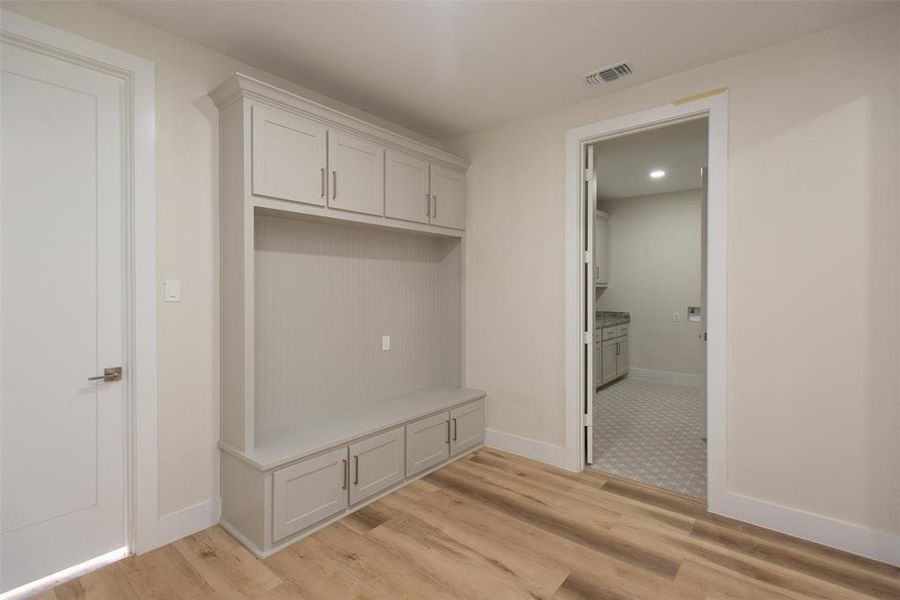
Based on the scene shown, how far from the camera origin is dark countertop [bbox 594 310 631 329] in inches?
226

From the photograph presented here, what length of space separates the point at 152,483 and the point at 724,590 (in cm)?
280

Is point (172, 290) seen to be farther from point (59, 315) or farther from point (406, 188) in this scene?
point (406, 188)

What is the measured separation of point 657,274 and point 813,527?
454 cm

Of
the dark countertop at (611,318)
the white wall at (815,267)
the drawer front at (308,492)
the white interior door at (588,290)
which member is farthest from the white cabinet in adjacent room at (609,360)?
the drawer front at (308,492)

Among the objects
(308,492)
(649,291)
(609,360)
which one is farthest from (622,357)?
(308,492)

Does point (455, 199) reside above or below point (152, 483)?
above

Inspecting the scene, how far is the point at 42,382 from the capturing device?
1.93m

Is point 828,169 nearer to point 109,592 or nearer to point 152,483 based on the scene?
point 152,483

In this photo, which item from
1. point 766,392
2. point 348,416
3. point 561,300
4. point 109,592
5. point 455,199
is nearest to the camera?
point 109,592

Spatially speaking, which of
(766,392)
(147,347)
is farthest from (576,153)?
(147,347)

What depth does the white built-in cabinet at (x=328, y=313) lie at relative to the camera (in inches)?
88.8

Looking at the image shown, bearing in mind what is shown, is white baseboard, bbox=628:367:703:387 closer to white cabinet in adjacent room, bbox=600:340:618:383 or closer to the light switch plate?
white cabinet in adjacent room, bbox=600:340:618:383

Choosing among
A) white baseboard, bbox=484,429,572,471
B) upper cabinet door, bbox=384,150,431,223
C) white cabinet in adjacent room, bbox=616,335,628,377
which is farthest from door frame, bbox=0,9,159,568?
white cabinet in adjacent room, bbox=616,335,628,377

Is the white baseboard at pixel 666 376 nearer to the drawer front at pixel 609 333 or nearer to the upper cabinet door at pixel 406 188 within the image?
the drawer front at pixel 609 333
